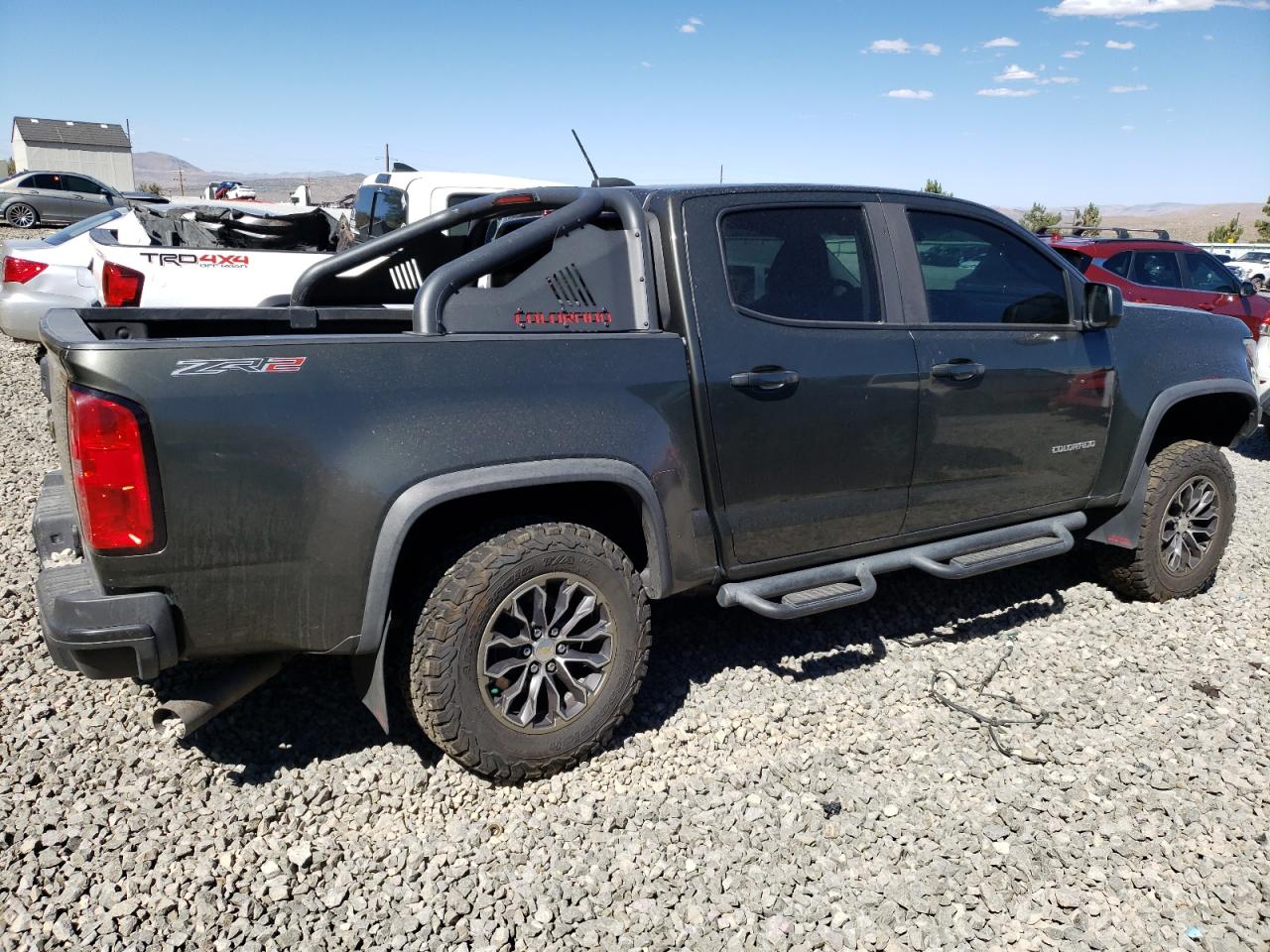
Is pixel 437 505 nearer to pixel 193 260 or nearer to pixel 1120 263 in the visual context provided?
pixel 193 260

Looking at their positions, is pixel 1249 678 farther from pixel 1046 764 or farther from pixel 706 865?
pixel 706 865

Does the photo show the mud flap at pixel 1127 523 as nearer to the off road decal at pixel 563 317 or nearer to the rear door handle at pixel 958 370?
the rear door handle at pixel 958 370

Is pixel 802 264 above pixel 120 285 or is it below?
above

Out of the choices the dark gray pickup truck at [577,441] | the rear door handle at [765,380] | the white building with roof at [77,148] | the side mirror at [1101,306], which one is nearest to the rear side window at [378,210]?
the dark gray pickup truck at [577,441]

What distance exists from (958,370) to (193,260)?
20.7 ft

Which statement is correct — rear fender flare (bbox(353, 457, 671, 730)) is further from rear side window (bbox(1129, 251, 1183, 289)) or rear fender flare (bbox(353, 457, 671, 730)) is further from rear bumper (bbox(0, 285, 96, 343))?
rear side window (bbox(1129, 251, 1183, 289))

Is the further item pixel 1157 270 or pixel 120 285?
pixel 1157 270

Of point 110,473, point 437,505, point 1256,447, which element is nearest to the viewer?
point 110,473

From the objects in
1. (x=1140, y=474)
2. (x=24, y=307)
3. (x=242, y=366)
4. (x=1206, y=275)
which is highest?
(x=242, y=366)

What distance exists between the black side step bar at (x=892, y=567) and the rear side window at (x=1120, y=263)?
7272 millimetres

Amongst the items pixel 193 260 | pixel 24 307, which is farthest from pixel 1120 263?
pixel 24 307

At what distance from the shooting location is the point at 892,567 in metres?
4.06

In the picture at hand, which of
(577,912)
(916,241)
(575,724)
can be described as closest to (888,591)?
(916,241)

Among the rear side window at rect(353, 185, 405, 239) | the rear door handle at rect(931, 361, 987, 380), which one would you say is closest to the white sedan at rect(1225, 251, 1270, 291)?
the rear side window at rect(353, 185, 405, 239)
